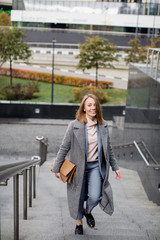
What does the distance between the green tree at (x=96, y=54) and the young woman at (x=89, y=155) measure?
2083 centimetres

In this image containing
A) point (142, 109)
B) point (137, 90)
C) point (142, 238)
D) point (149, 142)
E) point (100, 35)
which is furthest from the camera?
point (100, 35)

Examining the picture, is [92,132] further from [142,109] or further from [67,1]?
[67,1]

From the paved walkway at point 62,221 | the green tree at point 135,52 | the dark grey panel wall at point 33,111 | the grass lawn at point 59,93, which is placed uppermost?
the green tree at point 135,52

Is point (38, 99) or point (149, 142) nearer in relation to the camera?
point (149, 142)

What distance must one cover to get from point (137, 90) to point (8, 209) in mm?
8603

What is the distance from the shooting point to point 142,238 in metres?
3.42

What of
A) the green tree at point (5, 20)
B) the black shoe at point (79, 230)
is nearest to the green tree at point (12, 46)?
the green tree at point (5, 20)

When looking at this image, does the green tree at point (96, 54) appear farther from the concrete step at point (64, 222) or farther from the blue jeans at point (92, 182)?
the blue jeans at point (92, 182)

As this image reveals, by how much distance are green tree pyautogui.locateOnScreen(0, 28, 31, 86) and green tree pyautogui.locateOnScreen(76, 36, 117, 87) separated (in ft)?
11.6

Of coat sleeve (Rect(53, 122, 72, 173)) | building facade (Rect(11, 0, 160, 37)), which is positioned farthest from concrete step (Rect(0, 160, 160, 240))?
building facade (Rect(11, 0, 160, 37))

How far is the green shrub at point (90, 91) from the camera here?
2364 cm

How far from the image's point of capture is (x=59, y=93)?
78.5 feet

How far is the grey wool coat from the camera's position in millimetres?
3498

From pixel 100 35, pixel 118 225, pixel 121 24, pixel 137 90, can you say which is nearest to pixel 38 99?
pixel 100 35
